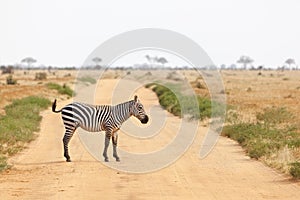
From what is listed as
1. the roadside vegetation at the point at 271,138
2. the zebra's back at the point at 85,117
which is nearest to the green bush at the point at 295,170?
the roadside vegetation at the point at 271,138

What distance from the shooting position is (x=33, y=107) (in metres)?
33.1

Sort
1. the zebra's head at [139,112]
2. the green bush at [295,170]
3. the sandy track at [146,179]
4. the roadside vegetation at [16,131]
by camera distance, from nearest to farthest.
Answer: the sandy track at [146,179], the green bush at [295,170], the zebra's head at [139,112], the roadside vegetation at [16,131]

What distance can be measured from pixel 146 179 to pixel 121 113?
10.6 ft

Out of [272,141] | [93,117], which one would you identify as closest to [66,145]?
[93,117]

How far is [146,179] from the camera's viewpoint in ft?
44.6

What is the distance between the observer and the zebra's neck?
53.6 ft

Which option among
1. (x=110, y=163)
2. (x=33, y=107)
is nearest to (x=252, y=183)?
(x=110, y=163)

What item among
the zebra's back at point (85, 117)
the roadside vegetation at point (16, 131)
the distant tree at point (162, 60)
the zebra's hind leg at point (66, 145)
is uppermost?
the distant tree at point (162, 60)

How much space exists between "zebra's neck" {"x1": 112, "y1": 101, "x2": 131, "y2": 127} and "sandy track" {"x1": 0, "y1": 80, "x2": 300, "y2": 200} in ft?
3.76

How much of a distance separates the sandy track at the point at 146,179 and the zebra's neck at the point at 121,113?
1.15m

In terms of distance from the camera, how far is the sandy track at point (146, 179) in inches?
467

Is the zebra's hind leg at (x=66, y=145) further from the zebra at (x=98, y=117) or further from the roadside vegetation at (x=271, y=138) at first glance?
the roadside vegetation at (x=271, y=138)

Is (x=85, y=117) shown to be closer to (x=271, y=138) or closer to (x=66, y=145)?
(x=66, y=145)

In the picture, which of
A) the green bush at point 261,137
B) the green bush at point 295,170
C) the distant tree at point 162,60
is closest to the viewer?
the green bush at point 295,170
